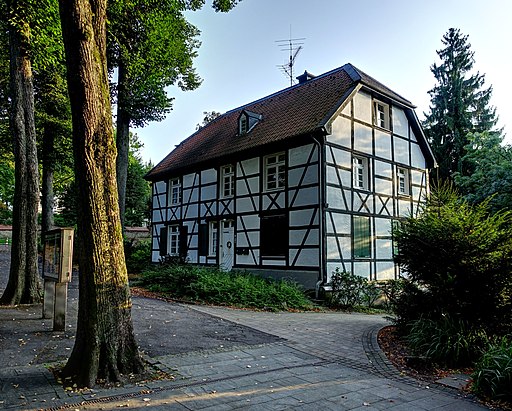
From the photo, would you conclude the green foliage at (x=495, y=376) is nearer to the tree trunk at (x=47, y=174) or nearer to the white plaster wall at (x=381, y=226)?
the white plaster wall at (x=381, y=226)

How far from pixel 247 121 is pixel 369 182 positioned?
6.11m

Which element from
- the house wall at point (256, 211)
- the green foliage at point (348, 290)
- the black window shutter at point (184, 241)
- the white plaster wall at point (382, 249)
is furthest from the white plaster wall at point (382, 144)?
the black window shutter at point (184, 241)

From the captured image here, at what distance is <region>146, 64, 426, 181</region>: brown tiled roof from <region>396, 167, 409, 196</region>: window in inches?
112

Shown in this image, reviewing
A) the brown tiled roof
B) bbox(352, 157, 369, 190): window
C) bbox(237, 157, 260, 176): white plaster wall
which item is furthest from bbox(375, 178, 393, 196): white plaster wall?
bbox(237, 157, 260, 176): white plaster wall

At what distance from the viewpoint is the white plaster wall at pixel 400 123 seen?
57.6 ft

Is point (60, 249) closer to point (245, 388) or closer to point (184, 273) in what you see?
point (245, 388)

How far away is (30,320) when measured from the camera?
7887 mm

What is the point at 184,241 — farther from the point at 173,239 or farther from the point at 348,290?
the point at 348,290

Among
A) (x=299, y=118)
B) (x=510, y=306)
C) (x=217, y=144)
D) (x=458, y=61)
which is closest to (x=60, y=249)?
(x=510, y=306)

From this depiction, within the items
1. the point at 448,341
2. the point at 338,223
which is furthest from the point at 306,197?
the point at 448,341

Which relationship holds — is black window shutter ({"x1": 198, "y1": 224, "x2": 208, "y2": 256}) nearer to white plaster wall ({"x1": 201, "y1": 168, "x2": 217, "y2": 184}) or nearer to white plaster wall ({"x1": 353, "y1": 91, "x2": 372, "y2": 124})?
white plaster wall ({"x1": 201, "y1": 168, "x2": 217, "y2": 184})

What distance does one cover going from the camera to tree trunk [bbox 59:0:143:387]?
15.7 ft

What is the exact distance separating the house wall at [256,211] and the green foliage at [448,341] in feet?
23.1

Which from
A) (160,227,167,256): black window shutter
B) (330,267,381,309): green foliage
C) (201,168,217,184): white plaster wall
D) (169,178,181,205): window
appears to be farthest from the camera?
(169,178,181,205): window
